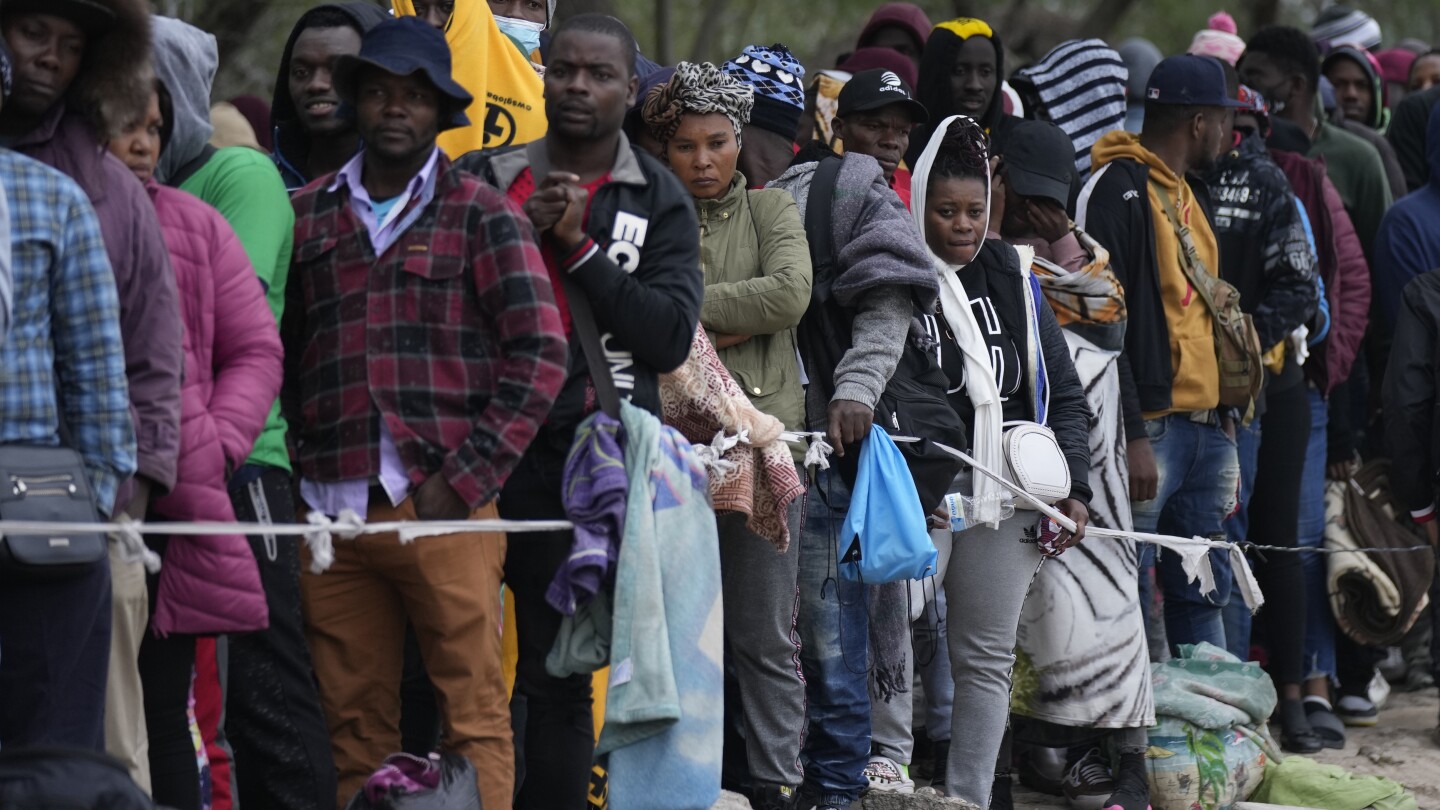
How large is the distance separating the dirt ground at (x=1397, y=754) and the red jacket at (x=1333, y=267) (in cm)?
147

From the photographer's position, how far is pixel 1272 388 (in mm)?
7758

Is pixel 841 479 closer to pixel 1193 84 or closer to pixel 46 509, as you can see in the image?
pixel 1193 84

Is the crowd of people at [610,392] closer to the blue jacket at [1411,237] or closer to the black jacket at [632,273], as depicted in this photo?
the black jacket at [632,273]

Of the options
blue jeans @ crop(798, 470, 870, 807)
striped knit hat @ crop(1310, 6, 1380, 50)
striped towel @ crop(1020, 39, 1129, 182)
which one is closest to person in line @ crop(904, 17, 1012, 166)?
striped towel @ crop(1020, 39, 1129, 182)

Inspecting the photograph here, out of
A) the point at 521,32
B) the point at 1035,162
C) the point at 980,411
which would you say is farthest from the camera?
the point at 1035,162

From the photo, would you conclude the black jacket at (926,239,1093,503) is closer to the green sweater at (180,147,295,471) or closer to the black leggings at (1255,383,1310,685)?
the black leggings at (1255,383,1310,685)

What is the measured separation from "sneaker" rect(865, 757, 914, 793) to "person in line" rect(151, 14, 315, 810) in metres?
2.02

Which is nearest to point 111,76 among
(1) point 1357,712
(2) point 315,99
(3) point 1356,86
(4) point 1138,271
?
(2) point 315,99

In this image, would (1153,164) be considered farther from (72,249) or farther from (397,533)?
(72,249)

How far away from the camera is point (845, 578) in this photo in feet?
18.7

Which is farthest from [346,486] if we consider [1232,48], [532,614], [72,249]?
[1232,48]

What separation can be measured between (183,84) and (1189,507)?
4218 millimetres

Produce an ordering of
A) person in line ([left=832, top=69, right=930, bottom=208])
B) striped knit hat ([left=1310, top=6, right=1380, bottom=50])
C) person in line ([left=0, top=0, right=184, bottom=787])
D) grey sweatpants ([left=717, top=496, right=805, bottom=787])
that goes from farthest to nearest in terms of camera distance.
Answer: striped knit hat ([left=1310, top=6, right=1380, bottom=50]), person in line ([left=832, top=69, right=930, bottom=208]), grey sweatpants ([left=717, top=496, right=805, bottom=787]), person in line ([left=0, top=0, right=184, bottom=787])

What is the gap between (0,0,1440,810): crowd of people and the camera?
4.01 metres
